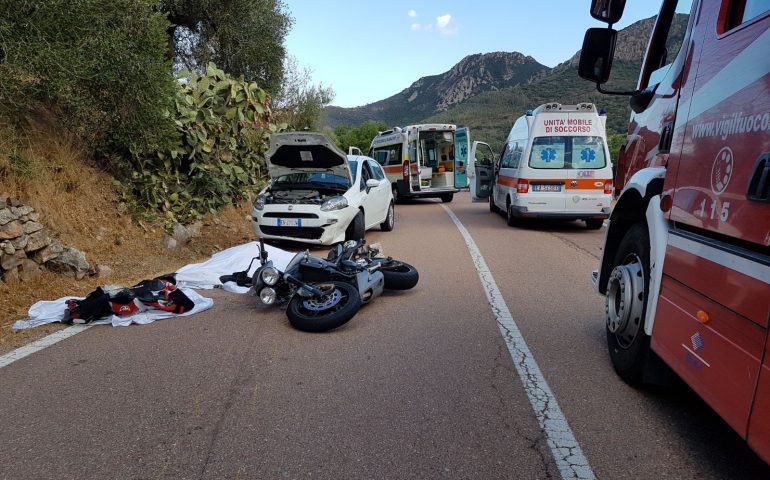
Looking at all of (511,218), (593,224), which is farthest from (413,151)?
(593,224)

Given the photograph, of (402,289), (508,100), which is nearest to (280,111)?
(402,289)


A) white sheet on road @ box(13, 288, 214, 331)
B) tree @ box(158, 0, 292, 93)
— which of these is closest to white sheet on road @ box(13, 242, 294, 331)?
white sheet on road @ box(13, 288, 214, 331)

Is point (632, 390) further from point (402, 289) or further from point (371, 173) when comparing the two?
point (371, 173)

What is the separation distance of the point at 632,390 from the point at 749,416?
154cm

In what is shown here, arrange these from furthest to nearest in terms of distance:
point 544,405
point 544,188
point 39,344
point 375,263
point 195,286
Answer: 1. point 544,188
2. point 195,286
3. point 375,263
4. point 39,344
5. point 544,405

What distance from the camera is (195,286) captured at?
255 inches

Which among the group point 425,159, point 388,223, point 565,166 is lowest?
point 388,223

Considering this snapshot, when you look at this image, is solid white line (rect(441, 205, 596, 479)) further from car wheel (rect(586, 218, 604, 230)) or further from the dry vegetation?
car wheel (rect(586, 218, 604, 230))

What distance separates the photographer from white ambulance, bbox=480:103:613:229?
1099 centimetres

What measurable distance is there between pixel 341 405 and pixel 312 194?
→ 21.1 ft

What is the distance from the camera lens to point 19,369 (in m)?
3.90

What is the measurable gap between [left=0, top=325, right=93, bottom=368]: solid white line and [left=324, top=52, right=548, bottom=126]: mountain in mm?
108192

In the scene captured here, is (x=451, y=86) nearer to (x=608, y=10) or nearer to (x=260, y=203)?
(x=260, y=203)

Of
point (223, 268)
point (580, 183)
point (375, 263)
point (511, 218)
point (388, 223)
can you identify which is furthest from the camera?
point (511, 218)
